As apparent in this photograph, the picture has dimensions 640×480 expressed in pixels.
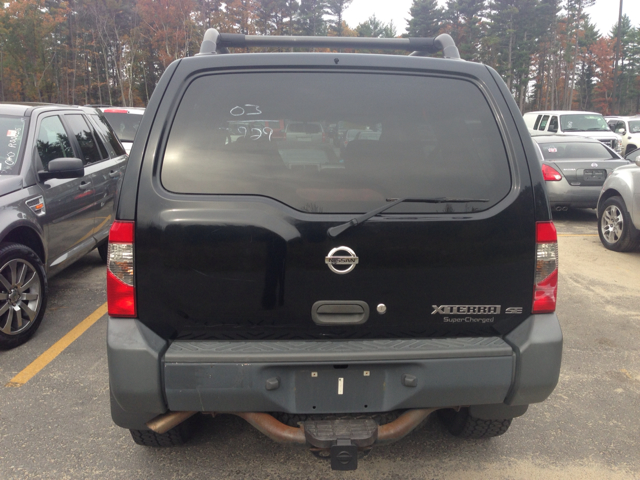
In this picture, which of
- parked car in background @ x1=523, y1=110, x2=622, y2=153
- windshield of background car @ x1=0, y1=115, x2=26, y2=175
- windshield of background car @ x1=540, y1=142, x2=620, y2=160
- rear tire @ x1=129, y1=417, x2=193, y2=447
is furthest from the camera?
parked car in background @ x1=523, y1=110, x2=622, y2=153

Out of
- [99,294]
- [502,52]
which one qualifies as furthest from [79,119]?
[502,52]

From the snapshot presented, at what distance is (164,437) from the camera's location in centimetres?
271

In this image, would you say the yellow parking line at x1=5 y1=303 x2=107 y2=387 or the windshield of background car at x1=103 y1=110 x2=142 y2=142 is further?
the windshield of background car at x1=103 y1=110 x2=142 y2=142

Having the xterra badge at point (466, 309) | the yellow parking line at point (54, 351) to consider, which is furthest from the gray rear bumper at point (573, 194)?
the xterra badge at point (466, 309)

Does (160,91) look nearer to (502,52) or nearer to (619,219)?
(619,219)

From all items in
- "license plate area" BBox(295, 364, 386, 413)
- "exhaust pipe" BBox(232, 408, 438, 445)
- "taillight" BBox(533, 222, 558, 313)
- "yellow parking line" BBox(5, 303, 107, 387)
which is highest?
"taillight" BBox(533, 222, 558, 313)

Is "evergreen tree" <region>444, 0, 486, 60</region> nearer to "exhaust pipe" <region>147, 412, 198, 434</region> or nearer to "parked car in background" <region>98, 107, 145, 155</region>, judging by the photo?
"parked car in background" <region>98, 107, 145, 155</region>

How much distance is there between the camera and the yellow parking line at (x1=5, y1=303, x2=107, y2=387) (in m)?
3.69

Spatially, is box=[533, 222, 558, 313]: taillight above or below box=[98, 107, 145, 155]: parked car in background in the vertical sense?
below

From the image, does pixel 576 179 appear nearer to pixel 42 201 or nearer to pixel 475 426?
pixel 475 426

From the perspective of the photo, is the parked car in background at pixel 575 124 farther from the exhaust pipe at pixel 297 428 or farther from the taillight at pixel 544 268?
the exhaust pipe at pixel 297 428

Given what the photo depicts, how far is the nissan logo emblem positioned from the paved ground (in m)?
1.19

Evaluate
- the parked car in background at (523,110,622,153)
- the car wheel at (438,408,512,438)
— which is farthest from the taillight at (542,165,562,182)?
the parked car in background at (523,110,622,153)

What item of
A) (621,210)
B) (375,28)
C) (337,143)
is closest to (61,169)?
(337,143)
